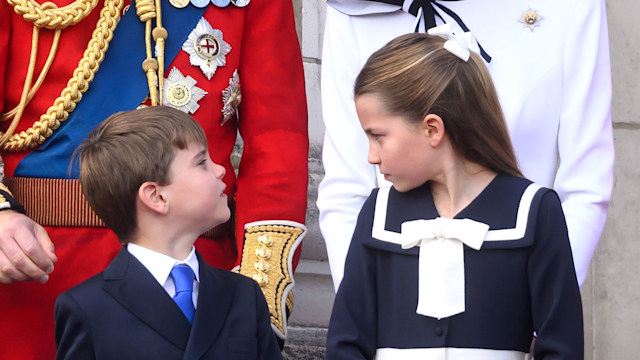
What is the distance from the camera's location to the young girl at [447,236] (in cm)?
255

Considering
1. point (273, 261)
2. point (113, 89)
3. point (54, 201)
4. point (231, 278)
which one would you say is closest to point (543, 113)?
point (273, 261)

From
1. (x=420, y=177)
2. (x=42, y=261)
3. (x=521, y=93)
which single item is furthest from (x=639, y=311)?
(x=42, y=261)

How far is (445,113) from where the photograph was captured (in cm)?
262

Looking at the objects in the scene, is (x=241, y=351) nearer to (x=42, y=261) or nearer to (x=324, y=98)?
(x=42, y=261)

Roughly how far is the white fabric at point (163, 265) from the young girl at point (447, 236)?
1.10ft

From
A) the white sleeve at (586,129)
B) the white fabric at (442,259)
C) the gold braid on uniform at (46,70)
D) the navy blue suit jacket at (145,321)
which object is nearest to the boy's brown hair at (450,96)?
the white fabric at (442,259)

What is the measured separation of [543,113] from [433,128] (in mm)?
511

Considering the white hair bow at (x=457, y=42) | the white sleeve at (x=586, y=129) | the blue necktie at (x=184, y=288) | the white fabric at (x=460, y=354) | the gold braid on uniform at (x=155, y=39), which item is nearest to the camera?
the white fabric at (x=460, y=354)

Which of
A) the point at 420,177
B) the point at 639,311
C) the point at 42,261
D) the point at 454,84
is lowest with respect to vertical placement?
the point at 639,311

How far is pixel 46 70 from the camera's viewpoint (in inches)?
122

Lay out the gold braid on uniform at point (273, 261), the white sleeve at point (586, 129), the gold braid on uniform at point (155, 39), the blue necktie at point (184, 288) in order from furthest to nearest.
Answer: the gold braid on uniform at point (155, 39), the gold braid on uniform at point (273, 261), the white sleeve at point (586, 129), the blue necktie at point (184, 288)

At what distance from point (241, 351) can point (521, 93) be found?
3.06 ft

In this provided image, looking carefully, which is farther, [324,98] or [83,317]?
[324,98]

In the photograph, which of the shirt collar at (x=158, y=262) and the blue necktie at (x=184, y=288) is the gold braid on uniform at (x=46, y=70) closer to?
the shirt collar at (x=158, y=262)
